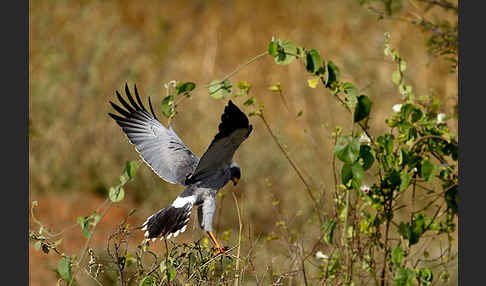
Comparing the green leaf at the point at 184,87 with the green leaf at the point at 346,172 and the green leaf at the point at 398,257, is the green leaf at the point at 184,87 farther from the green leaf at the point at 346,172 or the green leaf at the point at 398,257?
the green leaf at the point at 398,257

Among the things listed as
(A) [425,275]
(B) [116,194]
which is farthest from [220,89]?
(A) [425,275]

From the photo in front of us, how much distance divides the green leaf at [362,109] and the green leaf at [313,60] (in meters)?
0.24

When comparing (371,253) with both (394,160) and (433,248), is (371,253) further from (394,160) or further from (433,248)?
(433,248)

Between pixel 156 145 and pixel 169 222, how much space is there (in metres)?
0.58

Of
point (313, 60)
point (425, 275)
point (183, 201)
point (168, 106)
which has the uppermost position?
point (313, 60)

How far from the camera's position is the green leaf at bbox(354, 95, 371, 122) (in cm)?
283

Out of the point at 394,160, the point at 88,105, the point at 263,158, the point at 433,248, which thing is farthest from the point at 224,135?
the point at 88,105

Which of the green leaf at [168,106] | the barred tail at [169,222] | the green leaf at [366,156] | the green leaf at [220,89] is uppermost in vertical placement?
the green leaf at [220,89]

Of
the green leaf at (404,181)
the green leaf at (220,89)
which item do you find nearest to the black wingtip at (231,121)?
the green leaf at (220,89)

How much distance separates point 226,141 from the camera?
288 centimetres

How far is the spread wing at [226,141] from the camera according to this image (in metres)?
2.70

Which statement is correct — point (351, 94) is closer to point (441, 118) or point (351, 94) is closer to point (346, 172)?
point (346, 172)

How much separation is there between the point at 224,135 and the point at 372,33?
27.5 feet

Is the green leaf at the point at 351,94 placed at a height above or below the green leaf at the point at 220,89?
above
